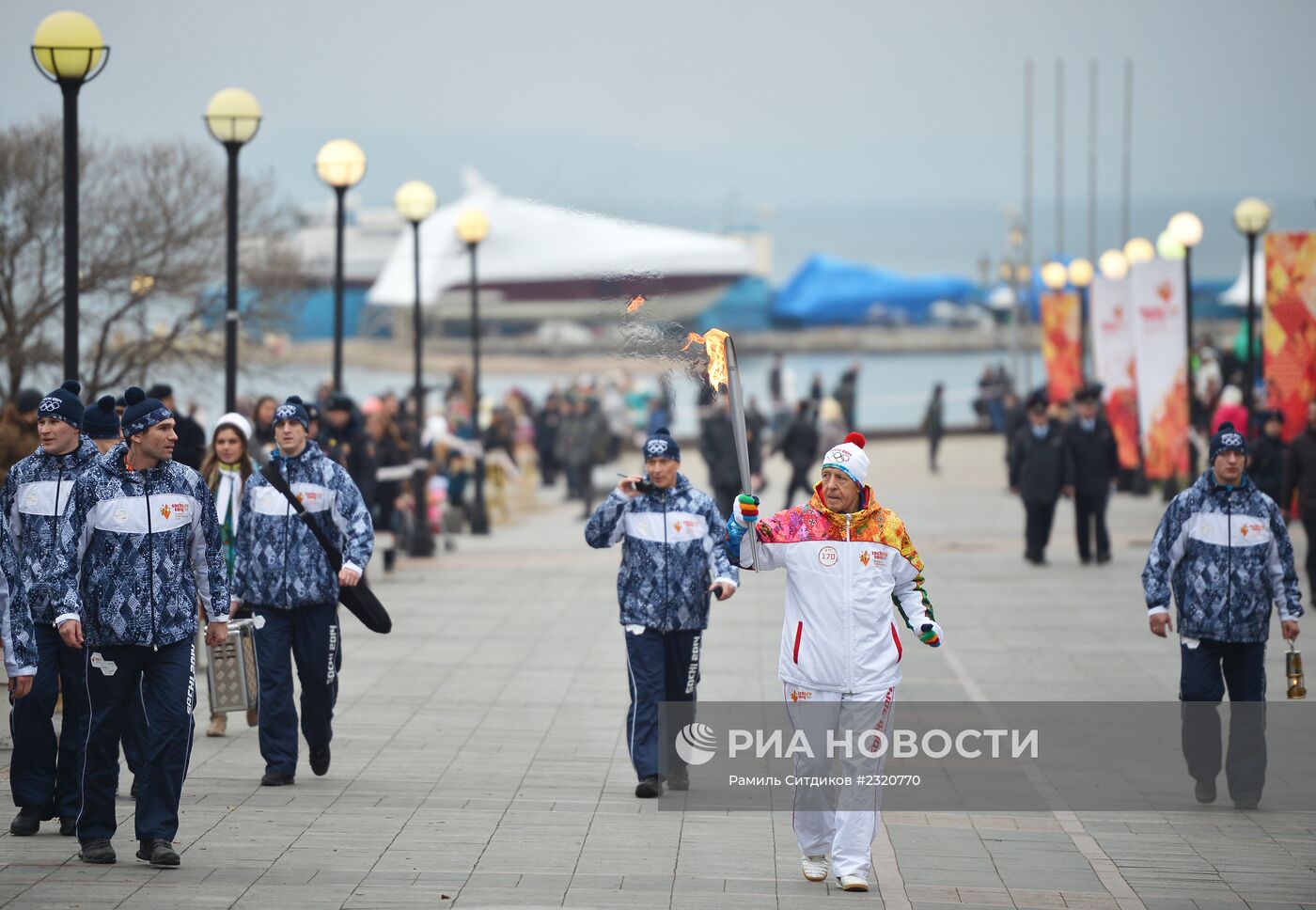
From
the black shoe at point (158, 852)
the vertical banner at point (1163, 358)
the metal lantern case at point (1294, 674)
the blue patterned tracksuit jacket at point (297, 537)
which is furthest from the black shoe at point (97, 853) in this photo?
the vertical banner at point (1163, 358)

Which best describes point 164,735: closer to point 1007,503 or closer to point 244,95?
point 244,95

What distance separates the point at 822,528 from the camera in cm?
666

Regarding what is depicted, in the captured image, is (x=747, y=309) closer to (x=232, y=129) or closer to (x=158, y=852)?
(x=232, y=129)

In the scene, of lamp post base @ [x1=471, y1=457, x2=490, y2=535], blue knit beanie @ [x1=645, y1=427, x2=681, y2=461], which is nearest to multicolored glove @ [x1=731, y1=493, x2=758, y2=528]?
blue knit beanie @ [x1=645, y1=427, x2=681, y2=461]

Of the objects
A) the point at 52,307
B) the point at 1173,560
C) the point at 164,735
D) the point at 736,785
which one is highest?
the point at 52,307

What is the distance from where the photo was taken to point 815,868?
21.7 ft

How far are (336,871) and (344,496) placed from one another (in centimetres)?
239

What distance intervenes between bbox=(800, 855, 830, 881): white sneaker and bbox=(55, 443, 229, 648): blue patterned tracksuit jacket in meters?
2.56

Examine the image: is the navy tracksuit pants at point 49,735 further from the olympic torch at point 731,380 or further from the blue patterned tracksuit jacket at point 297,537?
the olympic torch at point 731,380

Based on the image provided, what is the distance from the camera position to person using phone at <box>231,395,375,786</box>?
8359 mm

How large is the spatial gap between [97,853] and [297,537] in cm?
216

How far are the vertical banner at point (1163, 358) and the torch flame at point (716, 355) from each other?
56.2ft

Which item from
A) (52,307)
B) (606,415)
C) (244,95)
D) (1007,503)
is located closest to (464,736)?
(244,95)

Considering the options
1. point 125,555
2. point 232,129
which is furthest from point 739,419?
point 232,129
